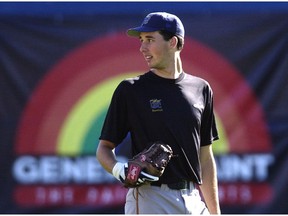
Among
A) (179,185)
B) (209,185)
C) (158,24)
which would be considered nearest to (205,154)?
(209,185)

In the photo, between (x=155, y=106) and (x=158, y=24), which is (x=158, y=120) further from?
(x=158, y=24)

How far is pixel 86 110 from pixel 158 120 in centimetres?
283

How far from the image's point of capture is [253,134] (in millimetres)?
6762

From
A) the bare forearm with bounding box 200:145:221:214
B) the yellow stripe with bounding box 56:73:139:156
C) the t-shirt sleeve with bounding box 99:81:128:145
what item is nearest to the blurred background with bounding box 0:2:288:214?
the yellow stripe with bounding box 56:73:139:156

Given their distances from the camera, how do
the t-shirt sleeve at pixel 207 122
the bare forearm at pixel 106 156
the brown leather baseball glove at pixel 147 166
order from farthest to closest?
1. the t-shirt sleeve at pixel 207 122
2. the bare forearm at pixel 106 156
3. the brown leather baseball glove at pixel 147 166

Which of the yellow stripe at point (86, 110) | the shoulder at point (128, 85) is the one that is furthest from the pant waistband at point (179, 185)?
the yellow stripe at point (86, 110)

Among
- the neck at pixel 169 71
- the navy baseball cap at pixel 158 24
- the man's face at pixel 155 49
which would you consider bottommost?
the neck at pixel 169 71

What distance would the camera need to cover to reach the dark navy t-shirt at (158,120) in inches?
157

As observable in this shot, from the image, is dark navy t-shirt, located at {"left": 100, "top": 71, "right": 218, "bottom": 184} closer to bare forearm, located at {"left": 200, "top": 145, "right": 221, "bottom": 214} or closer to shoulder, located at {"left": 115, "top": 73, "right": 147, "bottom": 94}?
shoulder, located at {"left": 115, "top": 73, "right": 147, "bottom": 94}

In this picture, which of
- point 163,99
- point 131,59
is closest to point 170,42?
point 163,99

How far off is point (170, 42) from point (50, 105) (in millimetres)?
2816

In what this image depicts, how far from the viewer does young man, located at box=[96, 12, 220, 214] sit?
3.99 metres

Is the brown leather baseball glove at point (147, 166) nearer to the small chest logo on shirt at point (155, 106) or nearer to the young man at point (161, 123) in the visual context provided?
the young man at point (161, 123)

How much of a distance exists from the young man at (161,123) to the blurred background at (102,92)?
2.57m
